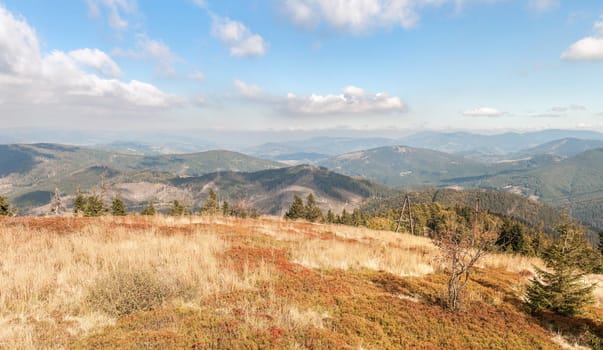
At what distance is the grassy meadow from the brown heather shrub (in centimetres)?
3

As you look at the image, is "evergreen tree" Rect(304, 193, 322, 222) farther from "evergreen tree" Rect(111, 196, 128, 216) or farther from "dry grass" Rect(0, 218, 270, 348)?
"dry grass" Rect(0, 218, 270, 348)

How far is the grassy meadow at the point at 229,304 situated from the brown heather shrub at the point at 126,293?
3 centimetres

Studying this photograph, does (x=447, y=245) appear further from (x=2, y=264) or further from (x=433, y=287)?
(x=2, y=264)

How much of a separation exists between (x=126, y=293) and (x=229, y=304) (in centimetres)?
260

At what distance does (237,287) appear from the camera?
7.93 m

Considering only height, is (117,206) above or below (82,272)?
below

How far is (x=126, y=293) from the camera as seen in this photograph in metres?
6.70

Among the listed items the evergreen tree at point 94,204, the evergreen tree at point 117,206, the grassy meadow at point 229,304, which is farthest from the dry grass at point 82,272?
the evergreen tree at point 94,204

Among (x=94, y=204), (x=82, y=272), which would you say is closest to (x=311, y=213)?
(x=94, y=204)

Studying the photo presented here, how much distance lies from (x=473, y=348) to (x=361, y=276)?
4.73 meters

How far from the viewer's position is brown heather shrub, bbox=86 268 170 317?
6.39 metres

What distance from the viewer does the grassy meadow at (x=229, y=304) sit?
5.21m

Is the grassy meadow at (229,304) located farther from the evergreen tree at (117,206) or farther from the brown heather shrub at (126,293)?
the evergreen tree at (117,206)

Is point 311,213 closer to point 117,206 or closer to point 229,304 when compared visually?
point 117,206
